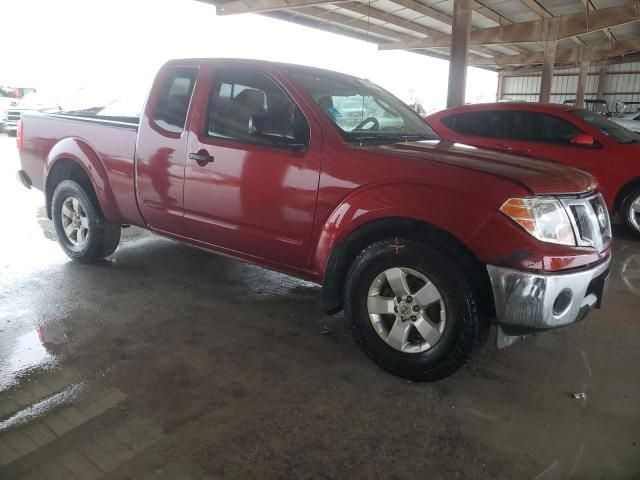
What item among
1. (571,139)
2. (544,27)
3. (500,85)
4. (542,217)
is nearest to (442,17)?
(544,27)

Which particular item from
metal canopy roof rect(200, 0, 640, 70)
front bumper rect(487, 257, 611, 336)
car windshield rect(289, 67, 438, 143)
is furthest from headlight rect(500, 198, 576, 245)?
metal canopy roof rect(200, 0, 640, 70)

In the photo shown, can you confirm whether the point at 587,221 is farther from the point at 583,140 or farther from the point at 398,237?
the point at 583,140

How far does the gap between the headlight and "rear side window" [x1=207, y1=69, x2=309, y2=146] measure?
4.05 ft

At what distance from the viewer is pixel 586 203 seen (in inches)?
102

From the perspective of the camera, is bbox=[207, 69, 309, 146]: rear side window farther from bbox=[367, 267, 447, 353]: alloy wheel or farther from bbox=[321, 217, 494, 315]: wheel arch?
bbox=[367, 267, 447, 353]: alloy wheel

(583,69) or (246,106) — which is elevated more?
(583,69)

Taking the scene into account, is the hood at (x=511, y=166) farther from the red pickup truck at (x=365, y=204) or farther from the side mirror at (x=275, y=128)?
the side mirror at (x=275, y=128)

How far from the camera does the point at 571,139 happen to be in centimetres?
577

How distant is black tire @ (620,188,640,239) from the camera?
18.7ft

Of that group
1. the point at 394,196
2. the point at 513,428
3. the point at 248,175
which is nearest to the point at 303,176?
the point at 248,175

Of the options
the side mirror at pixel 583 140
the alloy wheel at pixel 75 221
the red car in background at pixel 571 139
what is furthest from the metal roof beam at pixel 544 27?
the alloy wheel at pixel 75 221

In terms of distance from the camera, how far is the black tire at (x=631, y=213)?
5.71 meters

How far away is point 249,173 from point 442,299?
1.39m

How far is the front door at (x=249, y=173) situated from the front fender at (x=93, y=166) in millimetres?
900
